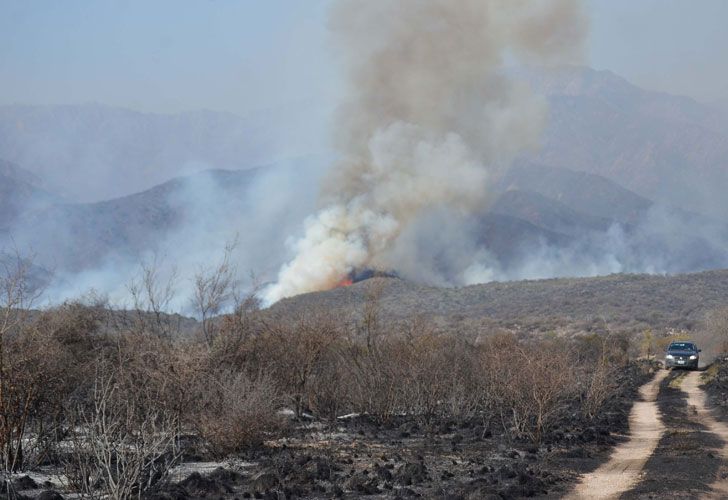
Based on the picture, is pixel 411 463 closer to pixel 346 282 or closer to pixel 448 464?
pixel 448 464

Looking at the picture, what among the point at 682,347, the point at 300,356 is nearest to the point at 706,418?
the point at 300,356

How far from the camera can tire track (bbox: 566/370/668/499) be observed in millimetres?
14727

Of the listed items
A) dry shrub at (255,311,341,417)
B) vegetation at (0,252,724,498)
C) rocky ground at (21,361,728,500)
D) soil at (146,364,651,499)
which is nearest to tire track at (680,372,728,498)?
rocky ground at (21,361,728,500)

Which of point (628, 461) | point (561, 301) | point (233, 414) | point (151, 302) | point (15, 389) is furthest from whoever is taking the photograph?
point (561, 301)

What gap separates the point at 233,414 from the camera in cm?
1778

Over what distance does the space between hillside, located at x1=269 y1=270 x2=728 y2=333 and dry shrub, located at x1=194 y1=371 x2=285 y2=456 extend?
38659 millimetres

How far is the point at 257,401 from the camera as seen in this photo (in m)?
18.1

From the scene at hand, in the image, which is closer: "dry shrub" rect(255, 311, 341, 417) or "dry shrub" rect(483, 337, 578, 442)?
"dry shrub" rect(483, 337, 578, 442)

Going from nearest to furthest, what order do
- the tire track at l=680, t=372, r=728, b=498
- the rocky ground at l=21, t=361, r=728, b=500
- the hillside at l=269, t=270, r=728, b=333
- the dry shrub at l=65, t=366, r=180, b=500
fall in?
the dry shrub at l=65, t=366, r=180, b=500 → the rocky ground at l=21, t=361, r=728, b=500 → the tire track at l=680, t=372, r=728, b=498 → the hillside at l=269, t=270, r=728, b=333

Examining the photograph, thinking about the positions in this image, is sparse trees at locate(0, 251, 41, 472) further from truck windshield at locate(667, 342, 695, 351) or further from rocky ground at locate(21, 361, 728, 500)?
truck windshield at locate(667, 342, 695, 351)

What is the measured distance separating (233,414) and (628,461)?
818 centimetres

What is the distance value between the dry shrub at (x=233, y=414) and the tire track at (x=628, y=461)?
261 inches

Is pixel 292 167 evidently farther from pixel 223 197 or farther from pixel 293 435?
pixel 293 435

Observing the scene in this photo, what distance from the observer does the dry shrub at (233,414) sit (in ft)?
58.3
